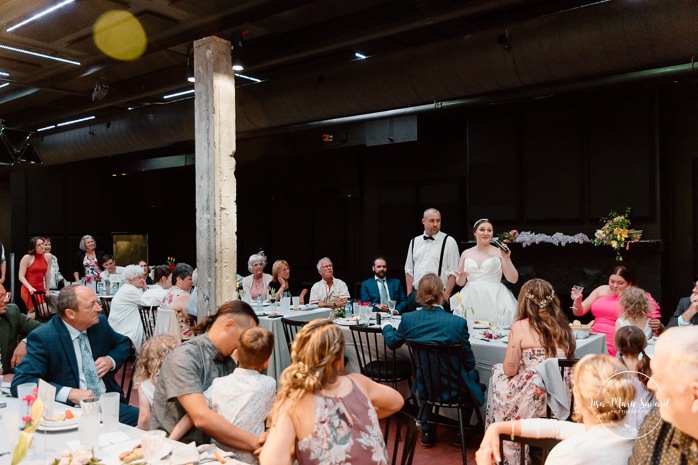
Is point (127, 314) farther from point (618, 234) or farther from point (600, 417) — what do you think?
point (618, 234)

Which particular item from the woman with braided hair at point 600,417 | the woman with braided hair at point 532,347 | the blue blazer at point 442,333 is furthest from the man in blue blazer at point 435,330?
the woman with braided hair at point 600,417

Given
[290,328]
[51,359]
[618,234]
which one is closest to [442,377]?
[290,328]

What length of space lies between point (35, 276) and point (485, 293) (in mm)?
6733

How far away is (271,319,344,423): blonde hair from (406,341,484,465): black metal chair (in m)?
1.97

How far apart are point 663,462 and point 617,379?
0.41 metres

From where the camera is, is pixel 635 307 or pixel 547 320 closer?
pixel 547 320

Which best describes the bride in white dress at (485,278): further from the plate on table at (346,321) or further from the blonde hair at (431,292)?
the blonde hair at (431,292)

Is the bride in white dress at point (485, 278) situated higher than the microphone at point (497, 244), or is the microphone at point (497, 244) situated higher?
the microphone at point (497, 244)

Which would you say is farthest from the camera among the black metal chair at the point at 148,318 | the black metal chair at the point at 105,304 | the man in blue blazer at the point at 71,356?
the black metal chair at the point at 105,304

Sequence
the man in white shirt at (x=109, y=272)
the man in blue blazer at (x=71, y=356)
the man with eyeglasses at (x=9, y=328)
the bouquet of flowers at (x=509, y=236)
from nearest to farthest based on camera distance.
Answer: the man in blue blazer at (x=71, y=356) → the man with eyeglasses at (x=9, y=328) → the bouquet of flowers at (x=509, y=236) → the man in white shirt at (x=109, y=272)

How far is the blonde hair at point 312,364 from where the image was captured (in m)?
1.99

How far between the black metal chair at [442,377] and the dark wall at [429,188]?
14.9ft

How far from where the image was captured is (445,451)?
4305 millimetres

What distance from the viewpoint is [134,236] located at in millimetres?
15375
